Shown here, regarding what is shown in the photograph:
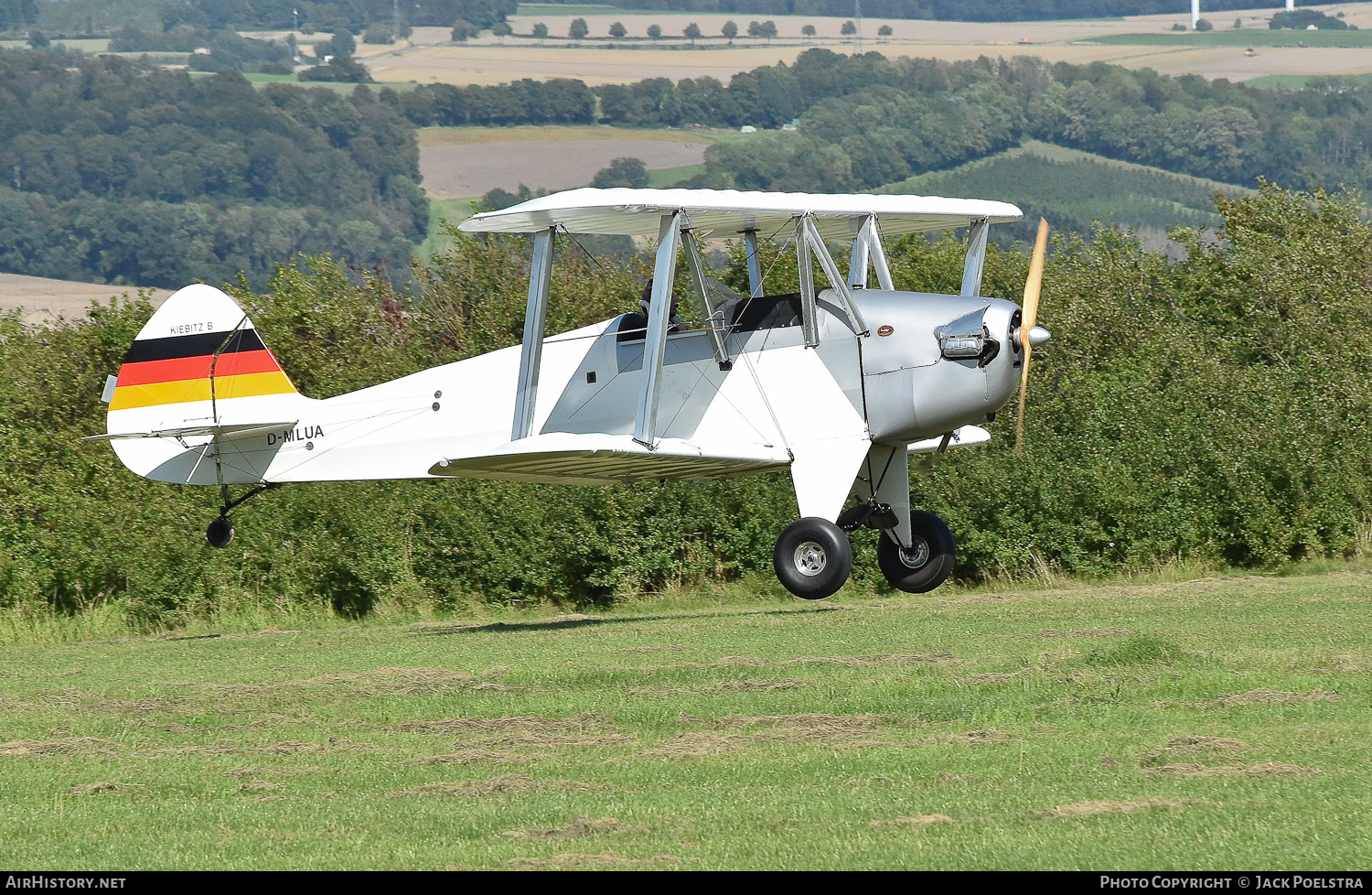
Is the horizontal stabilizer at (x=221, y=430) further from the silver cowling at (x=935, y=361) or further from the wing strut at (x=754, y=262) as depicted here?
the silver cowling at (x=935, y=361)

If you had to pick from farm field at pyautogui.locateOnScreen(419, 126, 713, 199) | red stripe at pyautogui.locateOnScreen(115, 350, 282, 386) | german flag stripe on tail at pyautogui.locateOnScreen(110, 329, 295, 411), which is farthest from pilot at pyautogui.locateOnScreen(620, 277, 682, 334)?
farm field at pyautogui.locateOnScreen(419, 126, 713, 199)

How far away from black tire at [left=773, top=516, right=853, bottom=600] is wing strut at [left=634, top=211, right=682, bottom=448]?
1.49 meters

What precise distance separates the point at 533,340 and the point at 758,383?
2.07 meters

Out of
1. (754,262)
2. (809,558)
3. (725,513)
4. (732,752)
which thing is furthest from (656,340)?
(725,513)

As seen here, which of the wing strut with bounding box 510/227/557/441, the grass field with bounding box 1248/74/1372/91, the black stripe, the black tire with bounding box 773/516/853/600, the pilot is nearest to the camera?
the black tire with bounding box 773/516/853/600

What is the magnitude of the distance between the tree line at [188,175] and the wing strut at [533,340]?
93.3 m

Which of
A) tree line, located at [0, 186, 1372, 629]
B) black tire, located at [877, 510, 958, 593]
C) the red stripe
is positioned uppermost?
the red stripe

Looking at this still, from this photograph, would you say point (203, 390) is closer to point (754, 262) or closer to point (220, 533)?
point (220, 533)

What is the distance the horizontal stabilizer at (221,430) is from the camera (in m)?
18.5

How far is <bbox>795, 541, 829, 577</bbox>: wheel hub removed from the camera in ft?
48.0

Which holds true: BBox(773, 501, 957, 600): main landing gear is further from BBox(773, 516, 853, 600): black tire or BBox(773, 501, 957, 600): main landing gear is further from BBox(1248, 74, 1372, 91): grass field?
BBox(1248, 74, 1372, 91): grass field

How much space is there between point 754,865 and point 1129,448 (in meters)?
21.7
